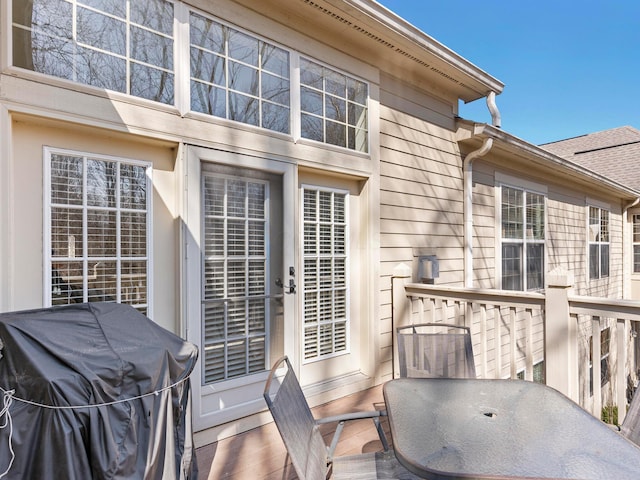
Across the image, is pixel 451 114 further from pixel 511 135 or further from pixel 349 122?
pixel 349 122

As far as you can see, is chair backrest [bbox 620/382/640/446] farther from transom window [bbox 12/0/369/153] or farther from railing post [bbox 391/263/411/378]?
transom window [bbox 12/0/369/153]

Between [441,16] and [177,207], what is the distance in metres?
9.00

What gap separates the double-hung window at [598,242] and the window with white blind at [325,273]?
7.15m

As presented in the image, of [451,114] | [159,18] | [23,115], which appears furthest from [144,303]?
[451,114]

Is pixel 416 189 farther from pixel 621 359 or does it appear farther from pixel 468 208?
pixel 621 359

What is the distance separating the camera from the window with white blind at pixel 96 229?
200cm

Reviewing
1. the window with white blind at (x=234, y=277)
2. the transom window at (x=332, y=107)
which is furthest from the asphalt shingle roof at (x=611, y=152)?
the window with white blind at (x=234, y=277)

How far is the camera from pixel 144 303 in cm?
228

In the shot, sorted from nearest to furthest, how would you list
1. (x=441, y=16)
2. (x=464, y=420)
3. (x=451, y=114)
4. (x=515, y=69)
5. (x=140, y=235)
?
(x=464, y=420) < (x=140, y=235) < (x=451, y=114) < (x=441, y=16) < (x=515, y=69)

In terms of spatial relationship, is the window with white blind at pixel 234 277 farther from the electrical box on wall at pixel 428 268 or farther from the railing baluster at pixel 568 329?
the electrical box on wall at pixel 428 268

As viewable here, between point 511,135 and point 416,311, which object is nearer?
point 416,311

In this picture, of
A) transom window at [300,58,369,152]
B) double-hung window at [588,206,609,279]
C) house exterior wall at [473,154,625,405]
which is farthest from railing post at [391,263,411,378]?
double-hung window at [588,206,609,279]

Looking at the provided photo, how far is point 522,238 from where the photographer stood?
578 centimetres

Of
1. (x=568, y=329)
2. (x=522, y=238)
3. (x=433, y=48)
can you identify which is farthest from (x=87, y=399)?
(x=522, y=238)
